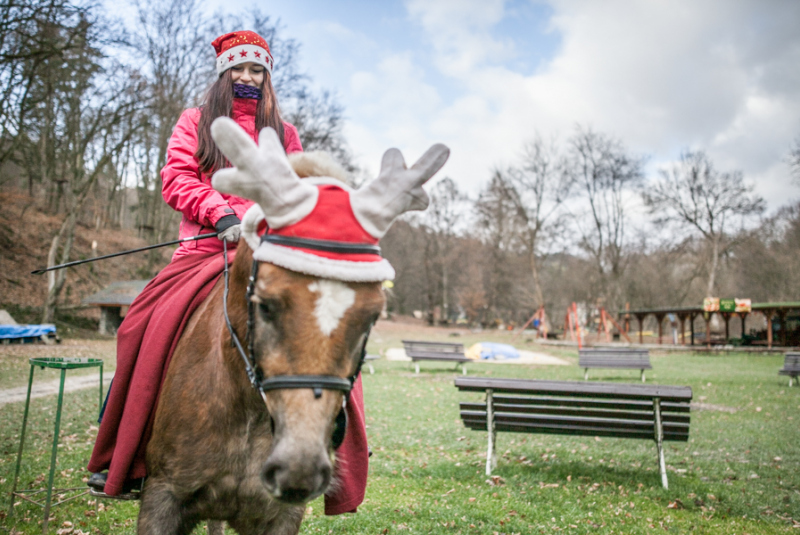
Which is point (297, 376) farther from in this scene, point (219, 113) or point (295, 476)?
point (219, 113)

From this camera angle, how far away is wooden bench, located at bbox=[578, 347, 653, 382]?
15155 millimetres

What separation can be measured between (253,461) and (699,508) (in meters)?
5.38

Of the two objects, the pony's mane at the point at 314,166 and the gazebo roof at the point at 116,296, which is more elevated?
the pony's mane at the point at 314,166

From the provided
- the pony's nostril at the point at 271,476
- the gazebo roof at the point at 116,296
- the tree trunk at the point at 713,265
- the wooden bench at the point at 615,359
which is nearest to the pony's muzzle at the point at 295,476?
the pony's nostril at the point at 271,476

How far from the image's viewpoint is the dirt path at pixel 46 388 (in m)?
9.66

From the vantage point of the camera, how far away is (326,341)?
159 centimetres

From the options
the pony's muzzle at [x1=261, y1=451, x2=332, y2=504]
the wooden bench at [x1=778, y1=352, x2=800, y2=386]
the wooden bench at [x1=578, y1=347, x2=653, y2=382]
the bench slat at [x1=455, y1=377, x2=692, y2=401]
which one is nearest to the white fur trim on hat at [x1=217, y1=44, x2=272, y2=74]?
the pony's muzzle at [x1=261, y1=451, x2=332, y2=504]

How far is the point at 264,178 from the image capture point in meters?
1.68

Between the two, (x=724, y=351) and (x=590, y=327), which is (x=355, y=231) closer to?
(x=724, y=351)

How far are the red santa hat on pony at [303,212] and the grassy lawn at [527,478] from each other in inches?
147

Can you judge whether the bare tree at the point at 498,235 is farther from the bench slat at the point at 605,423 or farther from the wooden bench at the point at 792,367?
the bench slat at the point at 605,423

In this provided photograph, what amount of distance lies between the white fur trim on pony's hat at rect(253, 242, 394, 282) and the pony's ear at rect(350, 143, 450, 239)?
19 centimetres

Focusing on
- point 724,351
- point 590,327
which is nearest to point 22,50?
point 724,351

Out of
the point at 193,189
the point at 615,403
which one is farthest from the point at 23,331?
the point at 615,403
